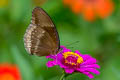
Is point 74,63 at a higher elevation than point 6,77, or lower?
higher

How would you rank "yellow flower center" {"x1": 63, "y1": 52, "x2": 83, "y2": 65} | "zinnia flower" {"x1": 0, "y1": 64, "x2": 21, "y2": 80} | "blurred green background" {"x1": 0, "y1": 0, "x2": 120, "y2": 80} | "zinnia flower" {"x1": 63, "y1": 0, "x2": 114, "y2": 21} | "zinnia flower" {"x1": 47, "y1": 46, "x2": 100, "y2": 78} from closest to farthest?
"zinnia flower" {"x1": 47, "y1": 46, "x2": 100, "y2": 78}
"yellow flower center" {"x1": 63, "y1": 52, "x2": 83, "y2": 65}
"zinnia flower" {"x1": 0, "y1": 64, "x2": 21, "y2": 80}
"blurred green background" {"x1": 0, "y1": 0, "x2": 120, "y2": 80}
"zinnia flower" {"x1": 63, "y1": 0, "x2": 114, "y2": 21}

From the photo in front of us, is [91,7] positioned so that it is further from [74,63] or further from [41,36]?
[74,63]

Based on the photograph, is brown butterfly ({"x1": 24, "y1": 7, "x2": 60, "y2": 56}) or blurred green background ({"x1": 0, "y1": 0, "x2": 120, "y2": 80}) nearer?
brown butterfly ({"x1": 24, "y1": 7, "x2": 60, "y2": 56})

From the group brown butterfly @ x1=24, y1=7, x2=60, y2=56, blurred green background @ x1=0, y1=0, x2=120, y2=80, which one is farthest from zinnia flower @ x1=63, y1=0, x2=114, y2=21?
brown butterfly @ x1=24, y1=7, x2=60, y2=56

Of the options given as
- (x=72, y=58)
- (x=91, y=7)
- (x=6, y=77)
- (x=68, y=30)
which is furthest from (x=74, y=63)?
(x=91, y=7)

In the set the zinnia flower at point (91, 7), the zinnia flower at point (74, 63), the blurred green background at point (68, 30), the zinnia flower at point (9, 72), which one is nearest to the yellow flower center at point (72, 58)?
the zinnia flower at point (74, 63)

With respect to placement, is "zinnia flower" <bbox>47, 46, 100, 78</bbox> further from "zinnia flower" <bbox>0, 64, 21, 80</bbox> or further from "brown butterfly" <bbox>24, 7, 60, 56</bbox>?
"zinnia flower" <bbox>0, 64, 21, 80</bbox>
